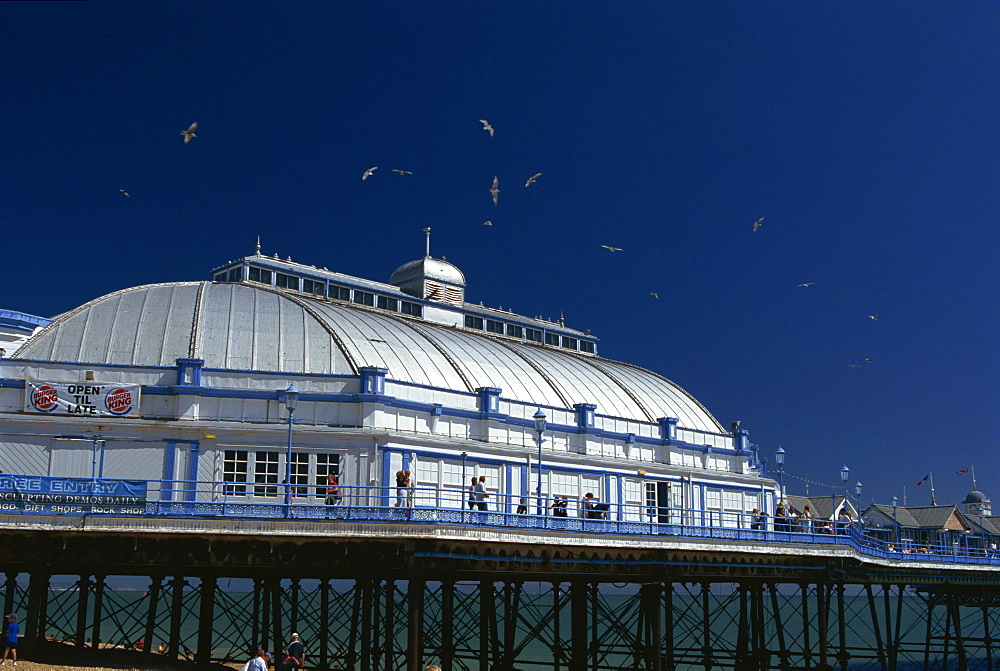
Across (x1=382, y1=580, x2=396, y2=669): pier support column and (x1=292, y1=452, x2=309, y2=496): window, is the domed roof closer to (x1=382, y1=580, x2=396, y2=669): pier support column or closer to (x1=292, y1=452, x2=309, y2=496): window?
(x1=292, y1=452, x2=309, y2=496): window

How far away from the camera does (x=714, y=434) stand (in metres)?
52.6

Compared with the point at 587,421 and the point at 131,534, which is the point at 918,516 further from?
the point at 131,534

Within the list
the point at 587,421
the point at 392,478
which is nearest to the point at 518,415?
the point at 587,421

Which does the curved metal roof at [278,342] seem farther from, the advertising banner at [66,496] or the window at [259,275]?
the advertising banner at [66,496]

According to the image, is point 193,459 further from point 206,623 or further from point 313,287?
point 313,287

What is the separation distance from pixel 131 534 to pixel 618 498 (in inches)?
944

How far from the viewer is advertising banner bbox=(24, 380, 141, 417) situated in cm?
3400

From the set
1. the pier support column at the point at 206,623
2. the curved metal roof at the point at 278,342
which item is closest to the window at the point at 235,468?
the pier support column at the point at 206,623

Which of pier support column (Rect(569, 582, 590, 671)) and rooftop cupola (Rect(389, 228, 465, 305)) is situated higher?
rooftop cupola (Rect(389, 228, 465, 305))

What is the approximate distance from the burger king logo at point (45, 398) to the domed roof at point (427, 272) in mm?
27476

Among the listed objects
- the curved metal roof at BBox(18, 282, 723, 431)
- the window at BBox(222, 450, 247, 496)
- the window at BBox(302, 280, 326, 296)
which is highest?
the window at BBox(302, 280, 326, 296)

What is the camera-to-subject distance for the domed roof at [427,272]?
59531 millimetres

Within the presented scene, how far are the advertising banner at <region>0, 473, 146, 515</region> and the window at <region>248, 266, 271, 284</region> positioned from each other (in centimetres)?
2587

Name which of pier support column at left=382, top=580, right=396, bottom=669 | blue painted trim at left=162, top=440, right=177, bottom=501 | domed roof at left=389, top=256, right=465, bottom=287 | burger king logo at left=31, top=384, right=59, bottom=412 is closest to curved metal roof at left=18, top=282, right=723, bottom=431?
burger king logo at left=31, top=384, right=59, bottom=412
